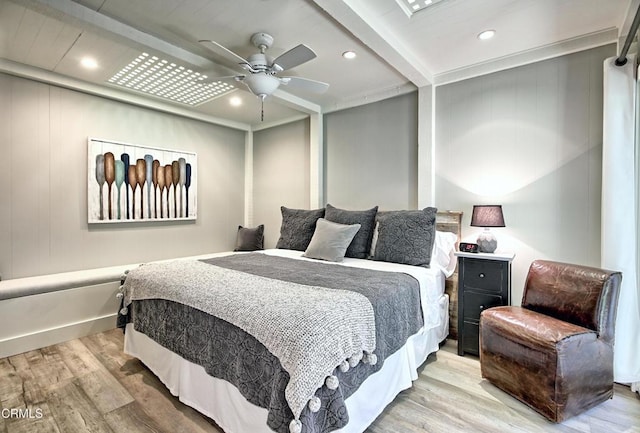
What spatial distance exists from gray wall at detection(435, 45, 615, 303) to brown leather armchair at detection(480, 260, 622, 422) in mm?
536

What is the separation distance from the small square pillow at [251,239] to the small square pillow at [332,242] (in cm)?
177

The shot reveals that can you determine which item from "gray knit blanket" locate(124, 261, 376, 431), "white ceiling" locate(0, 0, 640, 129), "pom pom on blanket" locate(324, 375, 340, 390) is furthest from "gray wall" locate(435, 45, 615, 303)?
"pom pom on blanket" locate(324, 375, 340, 390)

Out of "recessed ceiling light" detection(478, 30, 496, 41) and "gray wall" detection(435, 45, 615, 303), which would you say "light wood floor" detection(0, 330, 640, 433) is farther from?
"recessed ceiling light" detection(478, 30, 496, 41)

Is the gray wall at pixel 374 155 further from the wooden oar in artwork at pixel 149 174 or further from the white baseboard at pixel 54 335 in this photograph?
the white baseboard at pixel 54 335

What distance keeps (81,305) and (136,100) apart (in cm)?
235

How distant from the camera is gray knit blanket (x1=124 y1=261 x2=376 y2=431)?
130 centimetres

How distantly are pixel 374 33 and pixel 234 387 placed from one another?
8.13 ft

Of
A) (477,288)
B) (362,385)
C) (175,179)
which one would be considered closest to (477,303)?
(477,288)

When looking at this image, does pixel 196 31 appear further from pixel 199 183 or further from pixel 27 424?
pixel 27 424

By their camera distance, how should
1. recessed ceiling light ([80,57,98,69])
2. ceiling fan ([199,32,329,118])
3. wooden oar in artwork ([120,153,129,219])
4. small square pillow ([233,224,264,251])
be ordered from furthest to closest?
small square pillow ([233,224,264,251]), wooden oar in artwork ([120,153,129,219]), recessed ceiling light ([80,57,98,69]), ceiling fan ([199,32,329,118])

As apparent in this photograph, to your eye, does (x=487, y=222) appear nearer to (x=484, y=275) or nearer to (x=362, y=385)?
(x=484, y=275)

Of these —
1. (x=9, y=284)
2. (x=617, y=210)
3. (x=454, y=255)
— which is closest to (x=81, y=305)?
(x=9, y=284)

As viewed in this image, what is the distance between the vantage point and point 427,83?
3.25m

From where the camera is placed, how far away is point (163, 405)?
2021 mm
